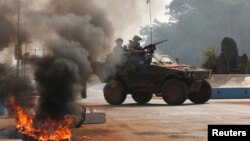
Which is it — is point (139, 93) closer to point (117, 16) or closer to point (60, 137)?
point (117, 16)

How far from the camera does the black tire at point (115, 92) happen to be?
20.2m

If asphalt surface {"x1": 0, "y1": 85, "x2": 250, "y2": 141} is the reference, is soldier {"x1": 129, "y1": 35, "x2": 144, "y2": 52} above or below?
above

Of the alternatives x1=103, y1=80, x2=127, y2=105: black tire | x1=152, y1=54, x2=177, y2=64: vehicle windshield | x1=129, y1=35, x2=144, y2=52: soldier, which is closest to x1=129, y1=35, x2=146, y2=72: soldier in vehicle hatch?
x1=129, y1=35, x2=144, y2=52: soldier

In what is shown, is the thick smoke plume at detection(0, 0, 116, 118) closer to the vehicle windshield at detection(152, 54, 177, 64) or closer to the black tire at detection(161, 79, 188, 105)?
the black tire at detection(161, 79, 188, 105)

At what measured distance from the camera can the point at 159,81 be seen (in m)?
19.3

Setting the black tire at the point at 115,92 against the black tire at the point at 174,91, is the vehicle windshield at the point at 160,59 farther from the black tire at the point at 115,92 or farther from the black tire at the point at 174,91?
the black tire at the point at 115,92

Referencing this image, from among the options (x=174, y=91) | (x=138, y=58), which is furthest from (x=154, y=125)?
(x=138, y=58)

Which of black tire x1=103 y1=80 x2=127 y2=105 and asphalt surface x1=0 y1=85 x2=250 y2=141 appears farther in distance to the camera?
black tire x1=103 y1=80 x2=127 y2=105

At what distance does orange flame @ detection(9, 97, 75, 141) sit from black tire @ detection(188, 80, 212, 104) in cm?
1181

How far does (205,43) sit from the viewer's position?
89.1 metres

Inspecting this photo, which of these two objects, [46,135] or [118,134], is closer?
[46,135]

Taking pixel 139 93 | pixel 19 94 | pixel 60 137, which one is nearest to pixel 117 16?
pixel 19 94

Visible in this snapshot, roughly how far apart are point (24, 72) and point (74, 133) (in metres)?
1.75

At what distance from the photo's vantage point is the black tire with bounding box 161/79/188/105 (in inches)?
733
